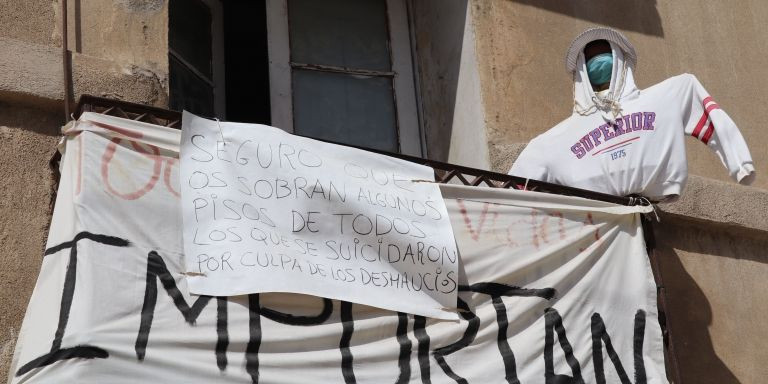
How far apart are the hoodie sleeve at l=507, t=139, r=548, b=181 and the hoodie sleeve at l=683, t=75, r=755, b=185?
0.64 metres

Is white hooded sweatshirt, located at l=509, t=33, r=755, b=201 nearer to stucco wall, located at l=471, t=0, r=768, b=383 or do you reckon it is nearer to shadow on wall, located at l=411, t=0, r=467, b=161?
stucco wall, located at l=471, t=0, r=768, b=383

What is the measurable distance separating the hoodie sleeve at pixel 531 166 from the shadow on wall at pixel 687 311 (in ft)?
2.37

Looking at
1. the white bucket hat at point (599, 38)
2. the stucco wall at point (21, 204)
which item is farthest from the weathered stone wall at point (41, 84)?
A: the white bucket hat at point (599, 38)

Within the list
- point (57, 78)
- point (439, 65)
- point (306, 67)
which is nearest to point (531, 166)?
point (439, 65)

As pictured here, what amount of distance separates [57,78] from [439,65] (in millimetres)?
2130

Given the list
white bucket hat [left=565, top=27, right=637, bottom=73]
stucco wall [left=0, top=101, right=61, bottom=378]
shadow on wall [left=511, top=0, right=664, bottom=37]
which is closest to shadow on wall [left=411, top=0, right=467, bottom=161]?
shadow on wall [left=511, top=0, right=664, bottom=37]

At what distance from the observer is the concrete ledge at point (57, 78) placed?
17.7ft

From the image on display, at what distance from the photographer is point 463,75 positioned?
6.67m

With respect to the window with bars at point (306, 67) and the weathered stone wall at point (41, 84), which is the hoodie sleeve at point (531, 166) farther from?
the weathered stone wall at point (41, 84)

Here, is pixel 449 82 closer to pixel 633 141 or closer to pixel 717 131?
pixel 633 141

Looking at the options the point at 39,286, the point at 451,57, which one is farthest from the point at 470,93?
the point at 39,286

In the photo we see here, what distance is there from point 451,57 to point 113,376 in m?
3.00

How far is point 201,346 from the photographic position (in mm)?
4586

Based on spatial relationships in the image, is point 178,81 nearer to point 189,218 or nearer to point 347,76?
point 347,76
